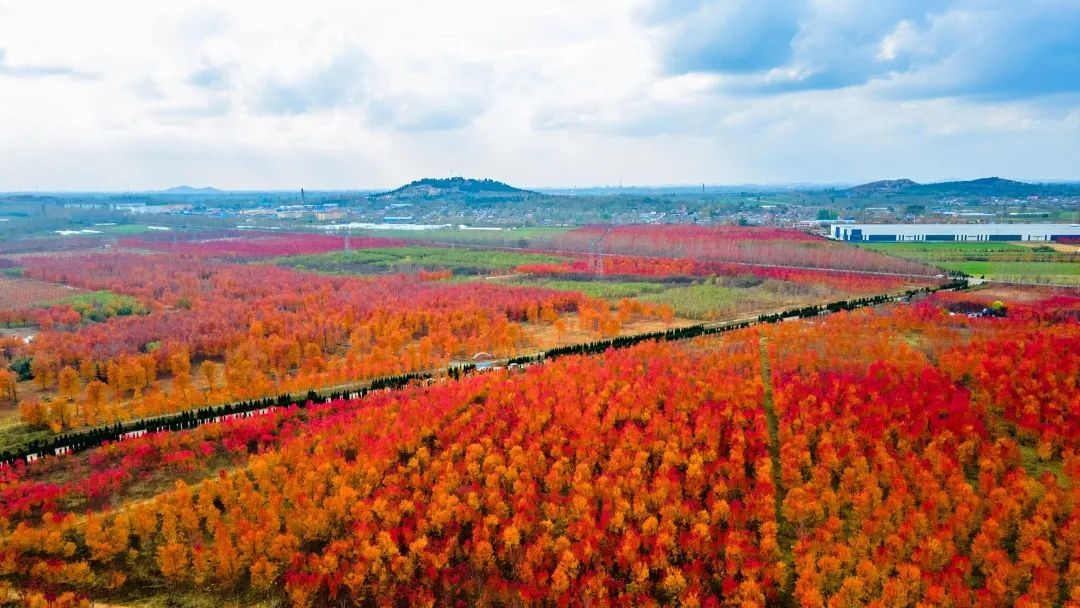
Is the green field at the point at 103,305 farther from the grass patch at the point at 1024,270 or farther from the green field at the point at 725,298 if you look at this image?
the grass patch at the point at 1024,270

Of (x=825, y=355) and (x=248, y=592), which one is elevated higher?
(x=825, y=355)

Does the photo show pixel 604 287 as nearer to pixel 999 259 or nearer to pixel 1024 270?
pixel 1024 270

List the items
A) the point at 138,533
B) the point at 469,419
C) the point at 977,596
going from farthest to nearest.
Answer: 1. the point at 469,419
2. the point at 138,533
3. the point at 977,596

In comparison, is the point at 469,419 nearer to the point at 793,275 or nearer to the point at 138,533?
the point at 138,533

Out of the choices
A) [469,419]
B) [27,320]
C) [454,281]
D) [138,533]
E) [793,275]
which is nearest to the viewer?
[138,533]

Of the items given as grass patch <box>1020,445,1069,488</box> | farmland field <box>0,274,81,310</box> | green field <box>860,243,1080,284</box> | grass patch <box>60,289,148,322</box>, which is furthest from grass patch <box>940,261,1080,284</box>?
farmland field <box>0,274,81,310</box>

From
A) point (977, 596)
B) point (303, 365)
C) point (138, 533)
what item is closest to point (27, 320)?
point (303, 365)

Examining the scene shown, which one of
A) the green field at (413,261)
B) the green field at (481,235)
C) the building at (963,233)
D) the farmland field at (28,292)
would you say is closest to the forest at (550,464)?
the farmland field at (28,292)
